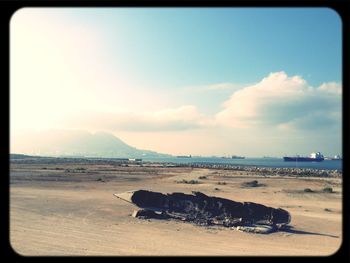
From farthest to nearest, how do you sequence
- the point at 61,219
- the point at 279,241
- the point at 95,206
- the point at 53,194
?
the point at 53,194 < the point at 95,206 < the point at 61,219 < the point at 279,241

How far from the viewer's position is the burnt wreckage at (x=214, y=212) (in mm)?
9602

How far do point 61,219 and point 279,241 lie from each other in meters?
5.87

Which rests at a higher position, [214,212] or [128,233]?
[214,212]

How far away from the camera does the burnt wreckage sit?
9.60 metres

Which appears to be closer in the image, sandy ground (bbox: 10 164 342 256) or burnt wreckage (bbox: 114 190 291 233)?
sandy ground (bbox: 10 164 342 256)

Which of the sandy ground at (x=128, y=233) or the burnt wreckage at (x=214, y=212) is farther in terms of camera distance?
the burnt wreckage at (x=214, y=212)

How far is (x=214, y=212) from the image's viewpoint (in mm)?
10312

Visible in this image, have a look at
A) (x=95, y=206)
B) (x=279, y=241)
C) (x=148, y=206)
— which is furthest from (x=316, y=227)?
(x=95, y=206)

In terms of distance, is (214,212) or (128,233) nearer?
(128,233)
